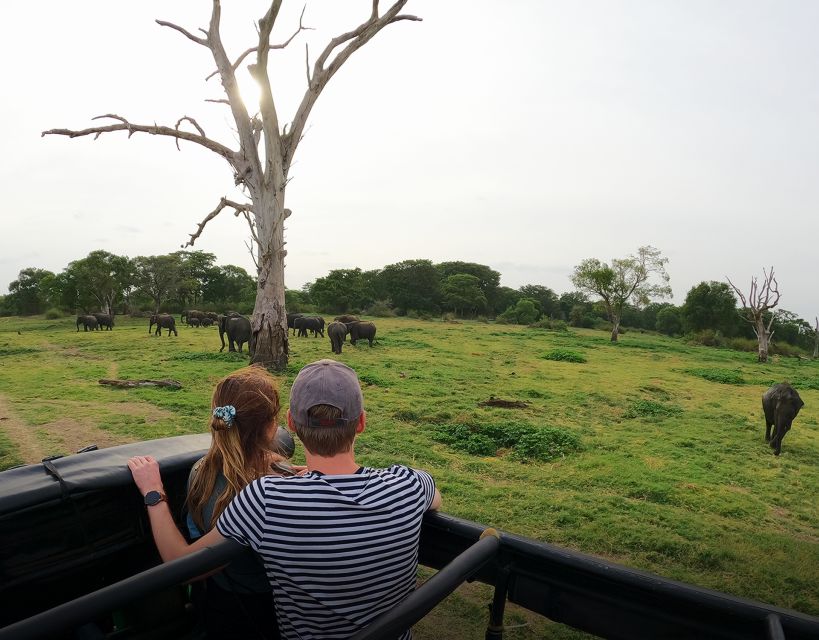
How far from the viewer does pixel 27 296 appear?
1508 inches

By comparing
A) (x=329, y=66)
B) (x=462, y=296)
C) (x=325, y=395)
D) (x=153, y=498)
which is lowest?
(x=153, y=498)

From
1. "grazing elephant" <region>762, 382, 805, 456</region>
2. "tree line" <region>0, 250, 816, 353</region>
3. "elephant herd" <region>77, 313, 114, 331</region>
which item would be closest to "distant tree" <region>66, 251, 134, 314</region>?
"tree line" <region>0, 250, 816, 353</region>

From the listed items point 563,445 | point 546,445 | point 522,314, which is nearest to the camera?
point 546,445

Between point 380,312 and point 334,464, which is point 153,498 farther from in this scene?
point 380,312

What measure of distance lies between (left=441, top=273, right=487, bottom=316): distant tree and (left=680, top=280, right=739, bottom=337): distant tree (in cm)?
1867

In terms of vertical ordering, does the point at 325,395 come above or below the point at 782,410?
above

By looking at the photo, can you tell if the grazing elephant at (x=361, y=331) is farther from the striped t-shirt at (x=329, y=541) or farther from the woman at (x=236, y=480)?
the striped t-shirt at (x=329, y=541)

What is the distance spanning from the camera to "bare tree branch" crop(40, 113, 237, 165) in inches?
507

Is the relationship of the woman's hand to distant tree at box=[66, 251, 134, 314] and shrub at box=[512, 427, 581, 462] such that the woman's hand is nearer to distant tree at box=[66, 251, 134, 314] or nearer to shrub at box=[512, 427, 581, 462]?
shrub at box=[512, 427, 581, 462]

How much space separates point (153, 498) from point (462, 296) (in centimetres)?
5177

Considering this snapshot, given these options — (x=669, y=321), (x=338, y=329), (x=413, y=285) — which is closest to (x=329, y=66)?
(x=338, y=329)

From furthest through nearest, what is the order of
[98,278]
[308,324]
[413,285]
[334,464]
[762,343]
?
[413,285] → [98,278] → [762,343] → [308,324] → [334,464]

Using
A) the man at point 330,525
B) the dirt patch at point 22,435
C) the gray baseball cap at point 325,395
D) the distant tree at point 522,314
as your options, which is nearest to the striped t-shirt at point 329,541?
the man at point 330,525

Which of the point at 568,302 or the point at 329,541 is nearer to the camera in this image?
the point at 329,541
